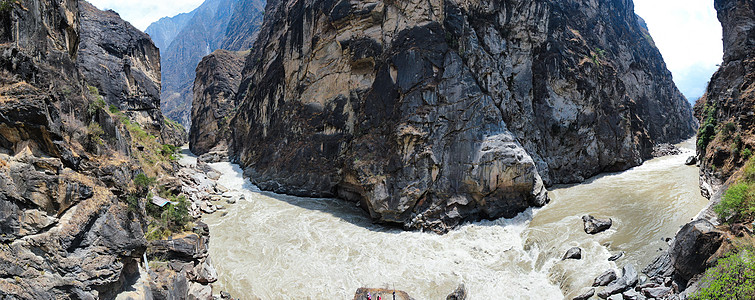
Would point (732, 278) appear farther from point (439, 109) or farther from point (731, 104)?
point (439, 109)

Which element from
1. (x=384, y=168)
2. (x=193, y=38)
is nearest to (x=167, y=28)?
(x=193, y=38)

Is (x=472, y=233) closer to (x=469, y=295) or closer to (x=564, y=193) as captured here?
(x=469, y=295)

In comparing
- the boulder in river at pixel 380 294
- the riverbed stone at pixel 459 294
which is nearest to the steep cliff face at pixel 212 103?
the boulder in river at pixel 380 294

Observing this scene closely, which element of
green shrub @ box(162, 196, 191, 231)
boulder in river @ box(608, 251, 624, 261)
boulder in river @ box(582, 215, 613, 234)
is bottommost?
boulder in river @ box(608, 251, 624, 261)

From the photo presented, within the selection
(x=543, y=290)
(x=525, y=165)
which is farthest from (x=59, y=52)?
(x=525, y=165)

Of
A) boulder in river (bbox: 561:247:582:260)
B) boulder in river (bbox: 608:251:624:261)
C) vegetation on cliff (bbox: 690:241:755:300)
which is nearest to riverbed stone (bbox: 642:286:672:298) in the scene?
vegetation on cliff (bbox: 690:241:755:300)

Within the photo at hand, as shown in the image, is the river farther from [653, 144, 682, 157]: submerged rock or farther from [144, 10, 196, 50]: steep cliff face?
[144, 10, 196, 50]: steep cliff face
